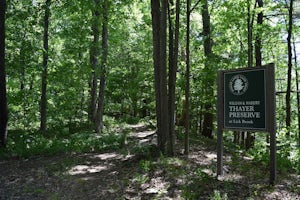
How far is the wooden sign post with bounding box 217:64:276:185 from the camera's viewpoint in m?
5.45

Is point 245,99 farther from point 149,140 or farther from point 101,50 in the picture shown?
point 101,50

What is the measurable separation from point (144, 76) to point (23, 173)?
520 inches

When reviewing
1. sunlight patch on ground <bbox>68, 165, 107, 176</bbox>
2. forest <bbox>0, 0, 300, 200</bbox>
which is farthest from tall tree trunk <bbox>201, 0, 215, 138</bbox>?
sunlight patch on ground <bbox>68, 165, 107, 176</bbox>

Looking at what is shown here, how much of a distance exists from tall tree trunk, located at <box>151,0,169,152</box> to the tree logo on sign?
2.33 m

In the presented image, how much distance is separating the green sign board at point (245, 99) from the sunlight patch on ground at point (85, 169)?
353 centimetres

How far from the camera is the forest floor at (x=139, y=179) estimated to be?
203 inches

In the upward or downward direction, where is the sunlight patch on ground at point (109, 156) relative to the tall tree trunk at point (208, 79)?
downward

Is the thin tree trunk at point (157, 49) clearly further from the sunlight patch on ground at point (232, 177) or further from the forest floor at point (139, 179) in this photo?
the sunlight patch on ground at point (232, 177)

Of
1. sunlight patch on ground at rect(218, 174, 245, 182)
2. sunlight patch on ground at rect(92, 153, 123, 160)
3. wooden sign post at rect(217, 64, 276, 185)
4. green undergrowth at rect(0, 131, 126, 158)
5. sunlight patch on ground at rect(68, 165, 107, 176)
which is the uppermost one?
wooden sign post at rect(217, 64, 276, 185)

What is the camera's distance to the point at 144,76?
19344mm

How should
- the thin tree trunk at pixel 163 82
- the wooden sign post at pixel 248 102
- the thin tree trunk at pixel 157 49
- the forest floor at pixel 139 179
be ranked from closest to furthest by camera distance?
1. the forest floor at pixel 139 179
2. the wooden sign post at pixel 248 102
3. the thin tree trunk at pixel 163 82
4. the thin tree trunk at pixel 157 49

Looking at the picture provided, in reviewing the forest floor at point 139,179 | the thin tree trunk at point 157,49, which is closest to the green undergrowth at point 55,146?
the forest floor at point 139,179

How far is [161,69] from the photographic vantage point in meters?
8.09

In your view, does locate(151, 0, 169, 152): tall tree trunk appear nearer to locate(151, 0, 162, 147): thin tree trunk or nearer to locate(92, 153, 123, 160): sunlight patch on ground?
locate(151, 0, 162, 147): thin tree trunk
